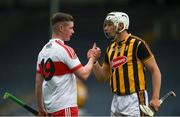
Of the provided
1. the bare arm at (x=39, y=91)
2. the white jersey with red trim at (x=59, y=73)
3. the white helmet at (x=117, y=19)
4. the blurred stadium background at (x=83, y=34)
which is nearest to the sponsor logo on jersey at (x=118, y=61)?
the white helmet at (x=117, y=19)

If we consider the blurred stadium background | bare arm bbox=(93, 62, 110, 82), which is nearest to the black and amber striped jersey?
→ bare arm bbox=(93, 62, 110, 82)

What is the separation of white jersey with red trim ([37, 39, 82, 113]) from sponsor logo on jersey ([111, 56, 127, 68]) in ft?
1.63

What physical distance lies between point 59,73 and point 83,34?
37.4 ft

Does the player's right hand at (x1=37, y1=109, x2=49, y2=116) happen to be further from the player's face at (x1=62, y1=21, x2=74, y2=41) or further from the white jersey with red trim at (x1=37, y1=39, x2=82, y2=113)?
the player's face at (x1=62, y1=21, x2=74, y2=41)

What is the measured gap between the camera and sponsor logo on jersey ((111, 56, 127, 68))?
6.06 metres

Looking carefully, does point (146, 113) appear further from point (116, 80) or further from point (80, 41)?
point (80, 41)

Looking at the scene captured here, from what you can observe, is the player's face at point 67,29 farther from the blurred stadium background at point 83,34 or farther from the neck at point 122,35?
the blurred stadium background at point 83,34

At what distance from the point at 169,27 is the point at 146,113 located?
10.9 m

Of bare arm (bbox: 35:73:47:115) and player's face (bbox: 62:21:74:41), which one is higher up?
player's face (bbox: 62:21:74:41)

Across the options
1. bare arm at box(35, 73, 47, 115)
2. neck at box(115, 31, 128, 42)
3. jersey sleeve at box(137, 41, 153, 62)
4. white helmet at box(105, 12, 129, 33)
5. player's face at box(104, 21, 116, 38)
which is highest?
white helmet at box(105, 12, 129, 33)

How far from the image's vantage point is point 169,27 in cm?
1670

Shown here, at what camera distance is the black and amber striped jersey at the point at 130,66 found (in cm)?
601

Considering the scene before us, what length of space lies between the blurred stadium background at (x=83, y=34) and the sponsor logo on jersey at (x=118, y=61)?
8752 mm

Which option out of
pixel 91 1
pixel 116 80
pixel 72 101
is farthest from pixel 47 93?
pixel 91 1
